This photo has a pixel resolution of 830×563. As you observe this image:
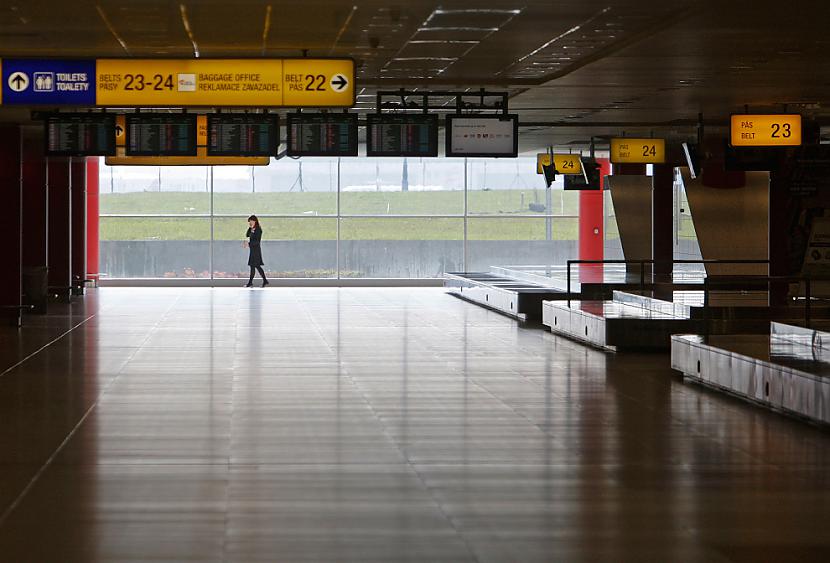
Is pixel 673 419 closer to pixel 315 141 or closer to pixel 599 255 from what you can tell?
pixel 315 141

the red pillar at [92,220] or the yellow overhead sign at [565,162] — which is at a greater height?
the yellow overhead sign at [565,162]

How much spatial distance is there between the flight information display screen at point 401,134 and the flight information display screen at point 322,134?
1.01 ft

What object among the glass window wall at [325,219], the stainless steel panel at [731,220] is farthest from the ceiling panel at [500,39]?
the glass window wall at [325,219]

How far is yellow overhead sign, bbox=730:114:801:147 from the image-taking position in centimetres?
1769

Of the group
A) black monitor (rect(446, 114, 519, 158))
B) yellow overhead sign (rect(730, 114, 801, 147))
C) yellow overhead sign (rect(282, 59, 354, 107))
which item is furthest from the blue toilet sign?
yellow overhead sign (rect(730, 114, 801, 147))

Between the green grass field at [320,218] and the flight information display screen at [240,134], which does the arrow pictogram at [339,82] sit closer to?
the flight information display screen at [240,134]

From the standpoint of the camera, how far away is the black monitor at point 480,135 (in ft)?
50.0

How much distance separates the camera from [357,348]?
→ 16.6 m

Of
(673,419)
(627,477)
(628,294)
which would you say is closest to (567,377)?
(673,419)

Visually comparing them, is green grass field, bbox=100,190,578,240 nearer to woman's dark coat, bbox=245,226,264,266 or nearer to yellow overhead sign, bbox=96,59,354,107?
woman's dark coat, bbox=245,226,264,266

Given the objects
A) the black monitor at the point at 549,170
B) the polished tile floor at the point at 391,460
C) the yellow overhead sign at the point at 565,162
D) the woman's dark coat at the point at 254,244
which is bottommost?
the polished tile floor at the point at 391,460

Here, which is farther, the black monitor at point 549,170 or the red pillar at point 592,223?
the red pillar at point 592,223

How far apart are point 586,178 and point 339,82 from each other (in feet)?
56.5

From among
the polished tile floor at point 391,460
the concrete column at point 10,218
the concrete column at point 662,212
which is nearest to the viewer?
the polished tile floor at point 391,460
